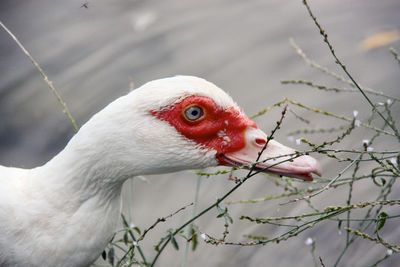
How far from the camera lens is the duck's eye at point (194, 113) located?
1399mm

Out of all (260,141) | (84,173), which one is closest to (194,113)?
(260,141)

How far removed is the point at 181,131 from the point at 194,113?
0.22 feet

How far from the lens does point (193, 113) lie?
1.41m

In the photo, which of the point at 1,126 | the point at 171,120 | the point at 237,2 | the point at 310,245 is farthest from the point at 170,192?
the point at 237,2

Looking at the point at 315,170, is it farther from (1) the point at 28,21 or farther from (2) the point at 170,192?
(1) the point at 28,21

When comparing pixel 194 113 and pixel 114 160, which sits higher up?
pixel 194 113

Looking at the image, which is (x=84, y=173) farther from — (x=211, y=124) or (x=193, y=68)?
(x=193, y=68)

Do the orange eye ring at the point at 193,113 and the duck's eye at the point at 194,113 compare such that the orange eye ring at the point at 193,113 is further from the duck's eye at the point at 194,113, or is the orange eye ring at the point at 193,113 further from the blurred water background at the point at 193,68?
the blurred water background at the point at 193,68

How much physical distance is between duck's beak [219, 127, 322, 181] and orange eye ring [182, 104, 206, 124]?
149 mm

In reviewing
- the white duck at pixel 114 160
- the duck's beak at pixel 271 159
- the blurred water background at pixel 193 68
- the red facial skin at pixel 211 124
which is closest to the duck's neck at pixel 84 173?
the white duck at pixel 114 160

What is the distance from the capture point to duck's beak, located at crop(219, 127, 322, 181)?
4.72 ft

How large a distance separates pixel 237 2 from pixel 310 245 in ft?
6.68

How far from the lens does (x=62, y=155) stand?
1.46 metres

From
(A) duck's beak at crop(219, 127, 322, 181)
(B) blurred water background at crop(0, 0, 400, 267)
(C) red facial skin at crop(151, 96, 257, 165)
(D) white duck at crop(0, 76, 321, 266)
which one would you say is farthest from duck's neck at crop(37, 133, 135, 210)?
(B) blurred water background at crop(0, 0, 400, 267)
